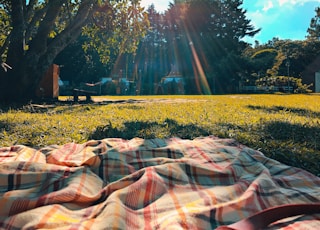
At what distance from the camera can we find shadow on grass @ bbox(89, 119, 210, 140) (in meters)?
3.41

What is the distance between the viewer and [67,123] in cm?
441

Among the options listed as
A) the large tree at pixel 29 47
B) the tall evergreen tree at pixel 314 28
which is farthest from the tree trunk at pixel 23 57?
the tall evergreen tree at pixel 314 28

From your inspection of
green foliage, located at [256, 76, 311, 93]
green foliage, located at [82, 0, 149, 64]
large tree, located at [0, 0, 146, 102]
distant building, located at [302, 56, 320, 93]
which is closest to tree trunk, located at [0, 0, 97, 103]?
large tree, located at [0, 0, 146, 102]

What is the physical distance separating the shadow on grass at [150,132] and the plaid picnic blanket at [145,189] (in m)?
0.99

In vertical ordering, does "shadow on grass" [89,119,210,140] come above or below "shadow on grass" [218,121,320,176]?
below

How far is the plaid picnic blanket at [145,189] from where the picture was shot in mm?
1275

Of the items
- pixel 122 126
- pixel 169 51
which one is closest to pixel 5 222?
pixel 122 126

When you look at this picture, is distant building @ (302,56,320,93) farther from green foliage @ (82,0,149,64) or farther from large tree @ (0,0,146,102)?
large tree @ (0,0,146,102)

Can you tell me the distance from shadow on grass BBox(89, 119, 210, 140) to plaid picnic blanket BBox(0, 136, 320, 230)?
39.2 inches

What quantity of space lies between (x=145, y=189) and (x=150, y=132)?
6.56ft

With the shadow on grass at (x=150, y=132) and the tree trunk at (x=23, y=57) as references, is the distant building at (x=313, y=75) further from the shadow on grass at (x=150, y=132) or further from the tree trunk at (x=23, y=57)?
the shadow on grass at (x=150, y=132)

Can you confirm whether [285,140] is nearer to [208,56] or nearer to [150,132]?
[150,132]

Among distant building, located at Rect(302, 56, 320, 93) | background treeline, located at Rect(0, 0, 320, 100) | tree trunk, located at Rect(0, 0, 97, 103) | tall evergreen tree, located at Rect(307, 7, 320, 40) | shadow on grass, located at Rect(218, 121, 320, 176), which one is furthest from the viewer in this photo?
tall evergreen tree, located at Rect(307, 7, 320, 40)

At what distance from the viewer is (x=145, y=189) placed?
1.57 m
